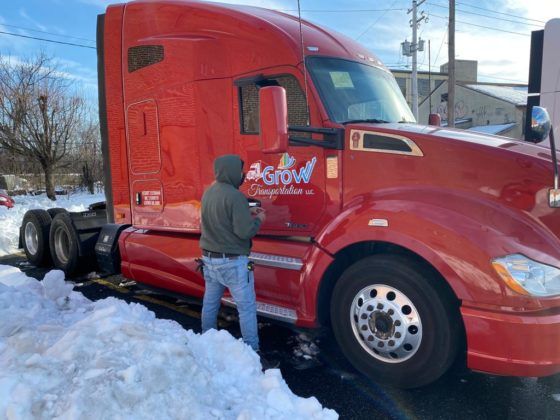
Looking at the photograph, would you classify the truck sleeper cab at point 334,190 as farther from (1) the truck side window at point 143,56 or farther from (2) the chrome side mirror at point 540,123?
(2) the chrome side mirror at point 540,123

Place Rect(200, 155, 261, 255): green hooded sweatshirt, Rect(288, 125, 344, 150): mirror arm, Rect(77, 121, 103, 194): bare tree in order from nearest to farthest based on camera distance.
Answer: Rect(200, 155, 261, 255): green hooded sweatshirt < Rect(288, 125, 344, 150): mirror arm < Rect(77, 121, 103, 194): bare tree

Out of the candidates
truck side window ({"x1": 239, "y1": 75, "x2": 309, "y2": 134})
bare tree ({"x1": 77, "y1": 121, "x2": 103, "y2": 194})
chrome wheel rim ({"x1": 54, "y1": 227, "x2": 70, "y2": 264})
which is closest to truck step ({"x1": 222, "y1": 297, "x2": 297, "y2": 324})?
truck side window ({"x1": 239, "y1": 75, "x2": 309, "y2": 134})

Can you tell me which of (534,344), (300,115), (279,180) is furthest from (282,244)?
(534,344)

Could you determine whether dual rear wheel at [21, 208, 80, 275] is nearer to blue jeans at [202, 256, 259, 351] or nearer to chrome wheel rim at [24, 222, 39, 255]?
chrome wheel rim at [24, 222, 39, 255]

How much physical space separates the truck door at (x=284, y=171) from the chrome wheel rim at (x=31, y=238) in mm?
5302

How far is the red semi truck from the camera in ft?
9.82

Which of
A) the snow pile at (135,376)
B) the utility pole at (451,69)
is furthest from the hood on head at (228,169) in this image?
the utility pole at (451,69)

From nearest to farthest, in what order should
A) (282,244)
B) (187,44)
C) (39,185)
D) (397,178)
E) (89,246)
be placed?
(397,178) < (282,244) < (187,44) < (89,246) < (39,185)

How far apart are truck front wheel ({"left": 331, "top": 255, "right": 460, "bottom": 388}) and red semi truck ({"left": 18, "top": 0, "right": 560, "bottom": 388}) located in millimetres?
11

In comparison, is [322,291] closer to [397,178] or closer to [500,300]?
[397,178]

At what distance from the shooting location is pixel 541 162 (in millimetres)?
3168

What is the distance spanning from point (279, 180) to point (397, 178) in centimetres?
115

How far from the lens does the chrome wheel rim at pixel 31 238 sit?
26.4ft

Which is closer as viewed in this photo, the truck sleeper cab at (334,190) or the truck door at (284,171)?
the truck sleeper cab at (334,190)
